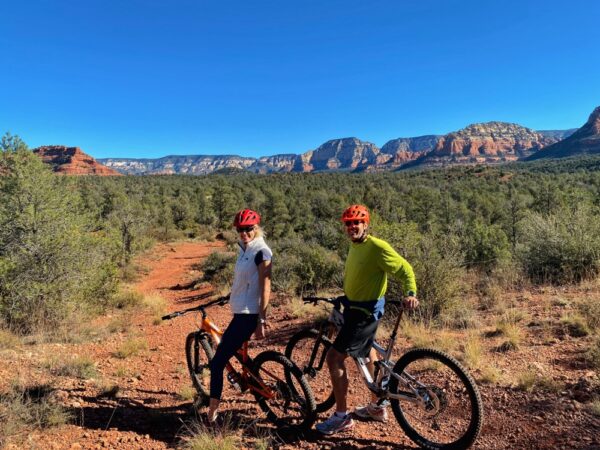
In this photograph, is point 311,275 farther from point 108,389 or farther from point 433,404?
point 433,404

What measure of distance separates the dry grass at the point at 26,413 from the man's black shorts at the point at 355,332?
2.97 meters

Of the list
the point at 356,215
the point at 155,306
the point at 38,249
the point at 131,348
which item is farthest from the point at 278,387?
the point at 155,306

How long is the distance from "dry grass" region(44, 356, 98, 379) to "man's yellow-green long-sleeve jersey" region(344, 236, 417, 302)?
4030 mm

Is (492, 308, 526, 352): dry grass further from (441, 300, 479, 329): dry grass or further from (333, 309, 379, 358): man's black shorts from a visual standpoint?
(333, 309, 379, 358): man's black shorts

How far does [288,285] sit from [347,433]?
741 centimetres

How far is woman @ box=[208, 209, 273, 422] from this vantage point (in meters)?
3.47

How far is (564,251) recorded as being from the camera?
8.28 metres

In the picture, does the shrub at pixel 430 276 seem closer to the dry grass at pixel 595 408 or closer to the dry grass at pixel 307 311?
the dry grass at pixel 307 311

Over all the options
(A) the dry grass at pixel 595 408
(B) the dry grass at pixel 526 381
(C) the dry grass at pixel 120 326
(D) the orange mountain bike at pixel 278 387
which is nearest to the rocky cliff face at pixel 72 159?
(C) the dry grass at pixel 120 326

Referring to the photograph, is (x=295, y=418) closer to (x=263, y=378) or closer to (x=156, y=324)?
(x=263, y=378)

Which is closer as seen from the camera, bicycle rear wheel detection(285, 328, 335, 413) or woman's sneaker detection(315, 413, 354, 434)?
woman's sneaker detection(315, 413, 354, 434)

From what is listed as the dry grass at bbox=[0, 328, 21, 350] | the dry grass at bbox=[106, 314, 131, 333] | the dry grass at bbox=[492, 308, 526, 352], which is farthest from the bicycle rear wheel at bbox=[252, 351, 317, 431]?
the dry grass at bbox=[106, 314, 131, 333]

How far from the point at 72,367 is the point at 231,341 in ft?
10.1

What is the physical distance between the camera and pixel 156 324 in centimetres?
888
